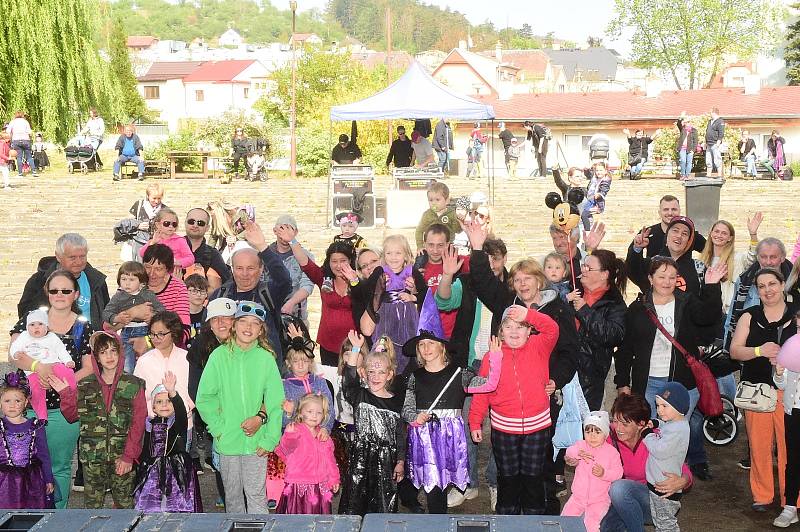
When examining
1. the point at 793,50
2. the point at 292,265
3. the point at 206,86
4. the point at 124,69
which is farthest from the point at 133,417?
the point at 206,86

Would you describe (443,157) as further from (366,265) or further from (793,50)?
(793,50)

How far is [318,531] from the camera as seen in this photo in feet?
12.8

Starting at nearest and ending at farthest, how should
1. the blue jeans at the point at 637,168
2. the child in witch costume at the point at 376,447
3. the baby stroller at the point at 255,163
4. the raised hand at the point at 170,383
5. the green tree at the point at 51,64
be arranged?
the child in witch costume at the point at 376,447, the raised hand at the point at 170,383, the baby stroller at the point at 255,163, the green tree at the point at 51,64, the blue jeans at the point at 637,168

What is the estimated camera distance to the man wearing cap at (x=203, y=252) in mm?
8333

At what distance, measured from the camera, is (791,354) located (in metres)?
6.21

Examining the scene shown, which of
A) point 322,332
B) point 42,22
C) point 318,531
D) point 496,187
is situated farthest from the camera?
point 42,22

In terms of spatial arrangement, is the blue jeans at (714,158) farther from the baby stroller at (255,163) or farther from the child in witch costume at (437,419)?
the child in witch costume at (437,419)

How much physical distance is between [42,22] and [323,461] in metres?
25.2

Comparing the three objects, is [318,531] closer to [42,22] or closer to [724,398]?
[724,398]

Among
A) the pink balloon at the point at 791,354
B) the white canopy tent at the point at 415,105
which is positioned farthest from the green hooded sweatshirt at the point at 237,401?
the white canopy tent at the point at 415,105

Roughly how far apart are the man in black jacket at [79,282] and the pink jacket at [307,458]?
6.59 ft

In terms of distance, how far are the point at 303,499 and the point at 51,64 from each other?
987 inches

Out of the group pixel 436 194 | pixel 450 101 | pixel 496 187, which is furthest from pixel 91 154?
pixel 436 194

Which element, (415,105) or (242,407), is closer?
(242,407)
